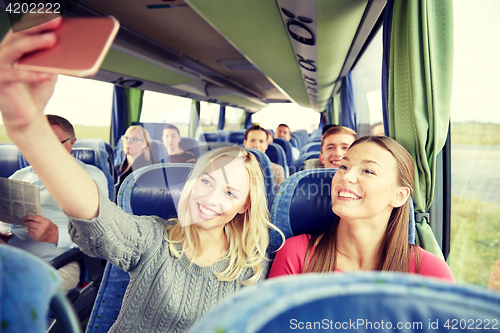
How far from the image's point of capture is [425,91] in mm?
1396

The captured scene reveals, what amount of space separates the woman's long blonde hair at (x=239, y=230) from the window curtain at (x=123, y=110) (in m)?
4.91

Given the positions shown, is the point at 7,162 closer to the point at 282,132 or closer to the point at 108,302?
the point at 108,302

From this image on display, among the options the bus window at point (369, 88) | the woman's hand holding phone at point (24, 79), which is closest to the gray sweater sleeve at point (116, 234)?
the woman's hand holding phone at point (24, 79)

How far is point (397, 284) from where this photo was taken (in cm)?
29

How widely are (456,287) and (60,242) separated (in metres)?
1.71

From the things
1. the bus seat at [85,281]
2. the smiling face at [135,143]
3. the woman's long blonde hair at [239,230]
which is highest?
the smiling face at [135,143]

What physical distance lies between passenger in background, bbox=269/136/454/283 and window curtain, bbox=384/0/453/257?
32 centimetres

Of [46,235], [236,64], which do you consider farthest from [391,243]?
[236,64]

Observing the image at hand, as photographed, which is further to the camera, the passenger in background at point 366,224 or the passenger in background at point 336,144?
the passenger in background at point 336,144

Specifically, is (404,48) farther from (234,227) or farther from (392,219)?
(234,227)

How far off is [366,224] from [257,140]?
2414 mm

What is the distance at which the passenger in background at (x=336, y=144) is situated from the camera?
2.28m

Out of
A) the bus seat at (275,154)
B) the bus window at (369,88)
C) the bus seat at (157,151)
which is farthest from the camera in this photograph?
the bus seat at (275,154)

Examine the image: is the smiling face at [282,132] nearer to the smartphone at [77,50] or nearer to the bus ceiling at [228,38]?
the bus ceiling at [228,38]
